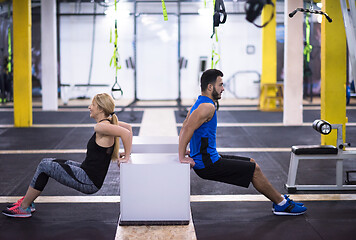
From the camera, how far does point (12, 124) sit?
1034 cm

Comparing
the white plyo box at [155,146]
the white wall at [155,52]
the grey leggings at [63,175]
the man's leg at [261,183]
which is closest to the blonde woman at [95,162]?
the grey leggings at [63,175]

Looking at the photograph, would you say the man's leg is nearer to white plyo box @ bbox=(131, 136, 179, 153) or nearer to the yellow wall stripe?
white plyo box @ bbox=(131, 136, 179, 153)

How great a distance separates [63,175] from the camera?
3924 millimetres

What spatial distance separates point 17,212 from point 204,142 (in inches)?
61.5

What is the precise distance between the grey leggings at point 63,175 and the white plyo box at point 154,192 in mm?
286

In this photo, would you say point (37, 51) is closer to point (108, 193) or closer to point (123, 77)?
point (123, 77)

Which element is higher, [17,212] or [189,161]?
[189,161]

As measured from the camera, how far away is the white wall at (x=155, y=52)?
53.9 ft

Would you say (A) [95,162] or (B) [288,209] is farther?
(B) [288,209]

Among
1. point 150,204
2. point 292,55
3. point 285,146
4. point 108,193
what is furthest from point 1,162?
point 292,55

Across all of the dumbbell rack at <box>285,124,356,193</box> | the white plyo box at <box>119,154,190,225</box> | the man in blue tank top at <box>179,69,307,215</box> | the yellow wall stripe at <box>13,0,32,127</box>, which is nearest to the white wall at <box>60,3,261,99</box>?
the yellow wall stripe at <box>13,0,32,127</box>

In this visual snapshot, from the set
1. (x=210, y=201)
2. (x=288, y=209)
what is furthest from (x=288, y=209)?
(x=210, y=201)

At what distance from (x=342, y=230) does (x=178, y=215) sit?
120 centimetres

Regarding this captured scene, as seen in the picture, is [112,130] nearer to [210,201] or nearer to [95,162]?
[95,162]
